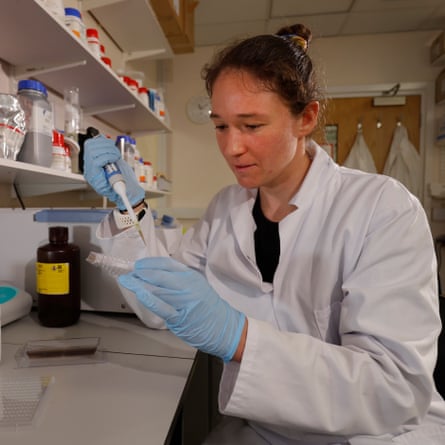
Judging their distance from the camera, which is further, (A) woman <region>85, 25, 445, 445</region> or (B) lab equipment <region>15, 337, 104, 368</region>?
(B) lab equipment <region>15, 337, 104, 368</region>

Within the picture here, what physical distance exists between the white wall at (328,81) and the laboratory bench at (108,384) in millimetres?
2024

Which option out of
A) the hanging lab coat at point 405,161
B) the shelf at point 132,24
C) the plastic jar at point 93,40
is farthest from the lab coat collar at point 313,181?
the hanging lab coat at point 405,161

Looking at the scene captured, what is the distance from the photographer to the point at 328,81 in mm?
2676

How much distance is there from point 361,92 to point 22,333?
2870mm

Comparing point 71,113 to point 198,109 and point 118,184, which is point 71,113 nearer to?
point 118,184

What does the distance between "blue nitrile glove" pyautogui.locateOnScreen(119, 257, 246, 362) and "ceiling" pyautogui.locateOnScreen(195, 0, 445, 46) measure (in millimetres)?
2290

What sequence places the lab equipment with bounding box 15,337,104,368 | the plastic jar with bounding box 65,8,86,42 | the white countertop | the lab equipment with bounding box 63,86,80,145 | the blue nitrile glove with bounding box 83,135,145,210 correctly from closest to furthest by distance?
the white countertop < the lab equipment with bounding box 15,337,104,368 < the blue nitrile glove with bounding box 83,135,145,210 < the plastic jar with bounding box 65,8,86,42 < the lab equipment with bounding box 63,86,80,145

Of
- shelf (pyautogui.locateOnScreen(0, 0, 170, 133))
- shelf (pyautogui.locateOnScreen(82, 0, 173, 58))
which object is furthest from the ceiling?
shelf (pyautogui.locateOnScreen(0, 0, 170, 133))

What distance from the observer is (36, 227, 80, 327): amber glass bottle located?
34.9 inches

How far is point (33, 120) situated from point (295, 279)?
0.81 meters

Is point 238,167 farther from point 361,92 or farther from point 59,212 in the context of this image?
point 361,92

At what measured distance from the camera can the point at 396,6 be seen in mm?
2260

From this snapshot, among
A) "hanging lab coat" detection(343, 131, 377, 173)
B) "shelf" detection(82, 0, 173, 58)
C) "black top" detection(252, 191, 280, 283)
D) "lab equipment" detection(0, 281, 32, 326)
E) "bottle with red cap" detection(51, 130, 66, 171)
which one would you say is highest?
"shelf" detection(82, 0, 173, 58)

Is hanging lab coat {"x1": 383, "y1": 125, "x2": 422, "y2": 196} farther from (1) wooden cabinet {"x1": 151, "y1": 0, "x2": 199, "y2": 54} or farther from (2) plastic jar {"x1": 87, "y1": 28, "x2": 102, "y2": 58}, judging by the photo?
(2) plastic jar {"x1": 87, "y1": 28, "x2": 102, "y2": 58}
